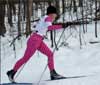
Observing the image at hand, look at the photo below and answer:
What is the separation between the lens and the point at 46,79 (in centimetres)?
842

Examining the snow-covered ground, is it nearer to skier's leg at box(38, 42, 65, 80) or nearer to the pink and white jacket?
skier's leg at box(38, 42, 65, 80)

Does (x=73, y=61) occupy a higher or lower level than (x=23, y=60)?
lower

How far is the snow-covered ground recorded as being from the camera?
838 centimetres

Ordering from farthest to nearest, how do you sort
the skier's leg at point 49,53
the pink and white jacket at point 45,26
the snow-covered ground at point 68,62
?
the snow-covered ground at point 68,62
the skier's leg at point 49,53
the pink and white jacket at point 45,26

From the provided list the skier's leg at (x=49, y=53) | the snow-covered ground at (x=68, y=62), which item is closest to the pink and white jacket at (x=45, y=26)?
the skier's leg at (x=49, y=53)

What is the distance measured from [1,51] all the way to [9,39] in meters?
2.14

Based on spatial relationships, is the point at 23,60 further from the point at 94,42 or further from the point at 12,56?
the point at 94,42

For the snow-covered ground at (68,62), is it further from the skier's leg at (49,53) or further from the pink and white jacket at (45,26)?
the pink and white jacket at (45,26)

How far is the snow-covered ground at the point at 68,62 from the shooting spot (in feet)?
27.5

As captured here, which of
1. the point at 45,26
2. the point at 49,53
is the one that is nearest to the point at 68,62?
the point at 49,53

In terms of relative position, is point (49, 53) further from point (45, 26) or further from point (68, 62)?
point (68, 62)

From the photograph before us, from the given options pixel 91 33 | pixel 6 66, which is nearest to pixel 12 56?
pixel 6 66

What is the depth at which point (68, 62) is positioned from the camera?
34.4 feet

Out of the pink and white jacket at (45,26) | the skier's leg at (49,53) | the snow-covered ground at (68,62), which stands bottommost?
A: the snow-covered ground at (68,62)
